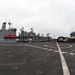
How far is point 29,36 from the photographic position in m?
179

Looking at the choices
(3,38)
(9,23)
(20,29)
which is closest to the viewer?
(3,38)

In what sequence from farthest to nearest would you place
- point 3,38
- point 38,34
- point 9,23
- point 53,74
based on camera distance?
point 38,34 < point 9,23 < point 3,38 < point 53,74

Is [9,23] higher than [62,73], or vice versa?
[9,23]

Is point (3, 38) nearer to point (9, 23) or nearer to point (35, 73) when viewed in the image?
point (9, 23)

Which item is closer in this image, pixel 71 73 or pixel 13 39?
pixel 71 73

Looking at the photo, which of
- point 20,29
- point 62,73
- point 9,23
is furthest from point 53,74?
point 20,29

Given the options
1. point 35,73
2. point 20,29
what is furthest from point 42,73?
point 20,29

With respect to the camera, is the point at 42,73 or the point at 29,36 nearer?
the point at 42,73

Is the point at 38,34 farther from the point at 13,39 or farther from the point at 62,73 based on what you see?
the point at 62,73

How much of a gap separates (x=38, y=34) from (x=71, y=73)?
180794 millimetres

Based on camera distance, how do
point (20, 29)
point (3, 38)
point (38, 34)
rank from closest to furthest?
point (3, 38) < point (20, 29) < point (38, 34)

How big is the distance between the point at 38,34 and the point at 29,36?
18.9 meters

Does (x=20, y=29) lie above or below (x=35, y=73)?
above

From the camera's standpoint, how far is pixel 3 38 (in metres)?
104
